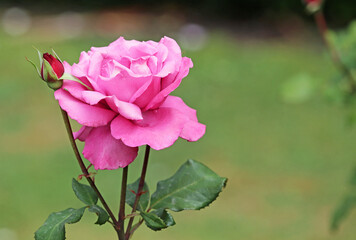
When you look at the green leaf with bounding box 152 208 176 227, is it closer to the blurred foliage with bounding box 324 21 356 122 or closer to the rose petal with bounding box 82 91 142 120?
the rose petal with bounding box 82 91 142 120

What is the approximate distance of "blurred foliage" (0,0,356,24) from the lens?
6.14 meters

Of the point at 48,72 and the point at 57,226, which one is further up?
the point at 48,72

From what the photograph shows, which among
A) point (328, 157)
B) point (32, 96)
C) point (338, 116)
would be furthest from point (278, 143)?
point (32, 96)

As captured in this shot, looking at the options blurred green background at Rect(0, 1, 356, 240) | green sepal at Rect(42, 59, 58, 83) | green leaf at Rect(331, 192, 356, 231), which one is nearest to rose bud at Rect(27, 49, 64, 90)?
green sepal at Rect(42, 59, 58, 83)

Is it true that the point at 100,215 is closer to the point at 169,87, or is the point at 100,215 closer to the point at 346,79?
the point at 169,87

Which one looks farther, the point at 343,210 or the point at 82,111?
the point at 343,210

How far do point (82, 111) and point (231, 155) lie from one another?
11.0 ft

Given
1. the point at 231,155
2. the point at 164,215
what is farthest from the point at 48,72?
the point at 231,155

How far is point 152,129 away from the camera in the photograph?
629 mm

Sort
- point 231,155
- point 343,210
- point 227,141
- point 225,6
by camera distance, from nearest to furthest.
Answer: point 343,210 → point 231,155 → point 227,141 → point 225,6

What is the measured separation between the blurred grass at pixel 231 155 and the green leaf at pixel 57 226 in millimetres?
2399

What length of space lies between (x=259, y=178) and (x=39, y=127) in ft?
5.22

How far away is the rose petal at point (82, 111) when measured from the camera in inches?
23.8

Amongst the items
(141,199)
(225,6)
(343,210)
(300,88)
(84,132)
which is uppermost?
(84,132)
